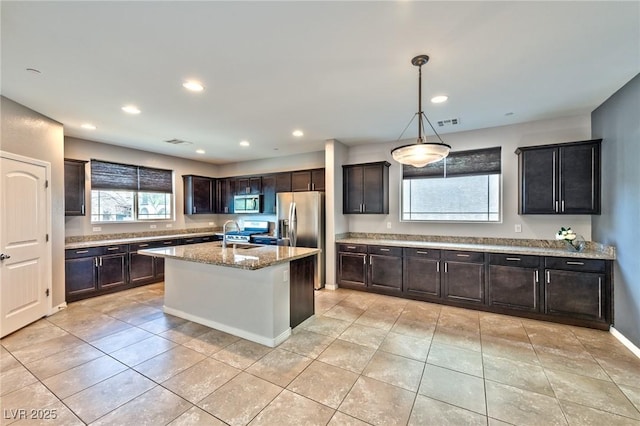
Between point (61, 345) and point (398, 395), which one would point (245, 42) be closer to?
point (398, 395)

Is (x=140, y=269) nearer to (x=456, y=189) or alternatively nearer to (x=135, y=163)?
(x=135, y=163)

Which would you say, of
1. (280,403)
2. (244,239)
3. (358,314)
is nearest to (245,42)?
(280,403)

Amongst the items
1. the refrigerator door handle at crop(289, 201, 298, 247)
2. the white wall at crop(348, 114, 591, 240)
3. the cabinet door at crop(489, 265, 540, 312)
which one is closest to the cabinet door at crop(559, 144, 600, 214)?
the white wall at crop(348, 114, 591, 240)

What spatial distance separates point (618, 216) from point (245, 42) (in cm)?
430

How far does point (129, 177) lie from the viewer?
560 cm

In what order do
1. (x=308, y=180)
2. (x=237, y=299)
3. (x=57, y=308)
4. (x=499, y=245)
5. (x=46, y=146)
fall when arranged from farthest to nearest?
(x=308, y=180), (x=499, y=245), (x=57, y=308), (x=46, y=146), (x=237, y=299)

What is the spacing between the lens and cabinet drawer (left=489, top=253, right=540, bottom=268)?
11.7 feet

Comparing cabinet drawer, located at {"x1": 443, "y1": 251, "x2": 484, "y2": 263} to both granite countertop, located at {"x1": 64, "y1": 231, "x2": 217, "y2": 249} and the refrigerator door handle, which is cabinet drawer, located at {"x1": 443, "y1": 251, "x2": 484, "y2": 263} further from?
granite countertop, located at {"x1": 64, "y1": 231, "x2": 217, "y2": 249}

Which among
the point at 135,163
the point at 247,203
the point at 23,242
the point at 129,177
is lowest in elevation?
the point at 23,242

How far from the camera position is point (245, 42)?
210 cm

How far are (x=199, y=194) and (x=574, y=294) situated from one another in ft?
23.2

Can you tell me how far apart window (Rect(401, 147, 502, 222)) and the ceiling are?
75 centimetres

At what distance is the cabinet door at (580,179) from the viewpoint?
11.3ft

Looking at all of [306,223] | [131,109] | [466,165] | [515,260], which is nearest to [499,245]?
[515,260]
